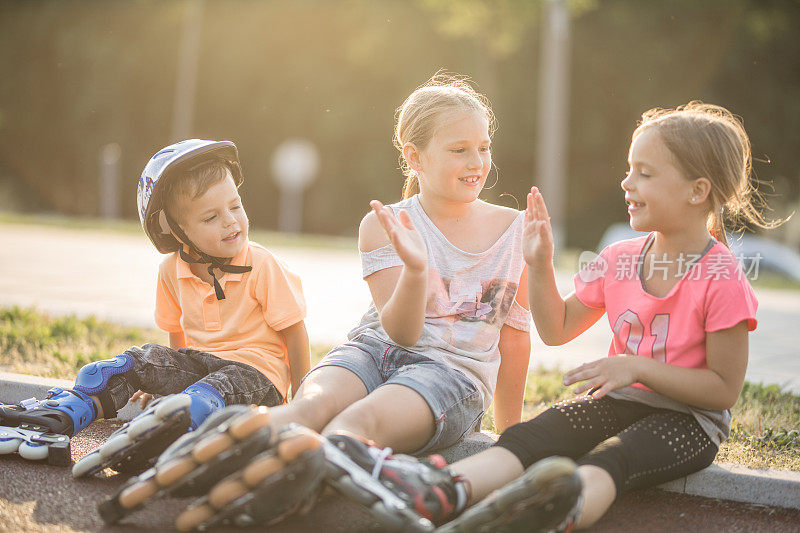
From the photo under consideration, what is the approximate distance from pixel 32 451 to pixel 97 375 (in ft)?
1.21

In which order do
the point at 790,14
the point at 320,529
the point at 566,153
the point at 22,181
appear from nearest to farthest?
1. the point at 320,529
2. the point at 790,14
3. the point at 566,153
4. the point at 22,181

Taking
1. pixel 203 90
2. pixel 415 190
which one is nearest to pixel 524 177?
pixel 203 90

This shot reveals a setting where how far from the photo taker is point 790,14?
985 inches

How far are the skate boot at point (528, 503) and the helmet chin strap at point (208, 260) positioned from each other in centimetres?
162

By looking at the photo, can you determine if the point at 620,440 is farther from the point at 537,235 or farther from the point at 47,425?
the point at 47,425

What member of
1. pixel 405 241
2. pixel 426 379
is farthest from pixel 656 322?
pixel 405 241

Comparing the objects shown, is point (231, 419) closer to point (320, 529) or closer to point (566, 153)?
point (320, 529)

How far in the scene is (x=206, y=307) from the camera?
11.4 ft

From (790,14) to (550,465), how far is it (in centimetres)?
2680

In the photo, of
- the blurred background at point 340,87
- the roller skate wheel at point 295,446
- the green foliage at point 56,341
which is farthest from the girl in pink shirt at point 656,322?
the blurred background at point 340,87

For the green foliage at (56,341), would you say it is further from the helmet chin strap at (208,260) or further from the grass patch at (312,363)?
the helmet chin strap at (208,260)

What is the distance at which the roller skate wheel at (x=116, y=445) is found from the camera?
2.62 metres

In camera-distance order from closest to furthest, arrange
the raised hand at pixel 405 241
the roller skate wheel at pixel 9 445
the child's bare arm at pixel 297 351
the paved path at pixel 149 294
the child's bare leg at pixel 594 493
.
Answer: the child's bare leg at pixel 594 493, the raised hand at pixel 405 241, the roller skate wheel at pixel 9 445, the child's bare arm at pixel 297 351, the paved path at pixel 149 294

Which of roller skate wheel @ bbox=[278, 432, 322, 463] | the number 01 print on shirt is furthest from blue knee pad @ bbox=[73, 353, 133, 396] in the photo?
the number 01 print on shirt
